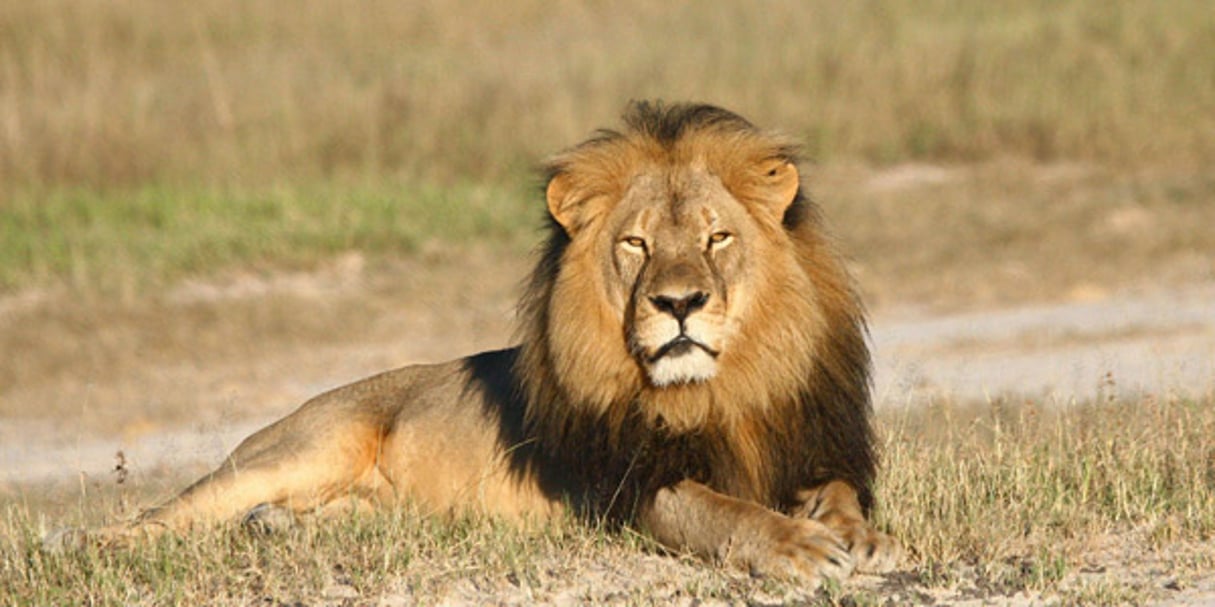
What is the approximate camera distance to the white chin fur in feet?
13.8

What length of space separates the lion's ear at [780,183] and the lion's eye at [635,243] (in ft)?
1.09

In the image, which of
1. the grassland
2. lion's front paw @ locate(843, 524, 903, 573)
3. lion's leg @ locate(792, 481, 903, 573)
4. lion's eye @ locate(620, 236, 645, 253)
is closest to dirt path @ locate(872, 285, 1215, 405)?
lion's leg @ locate(792, 481, 903, 573)

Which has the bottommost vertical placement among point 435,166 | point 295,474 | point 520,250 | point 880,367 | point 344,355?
point 295,474

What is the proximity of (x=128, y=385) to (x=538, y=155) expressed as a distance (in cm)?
446

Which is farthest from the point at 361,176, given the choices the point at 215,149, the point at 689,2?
the point at 689,2

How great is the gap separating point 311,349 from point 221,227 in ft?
5.69

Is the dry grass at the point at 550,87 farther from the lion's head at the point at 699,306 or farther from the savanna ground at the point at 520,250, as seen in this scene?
the lion's head at the point at 699,306

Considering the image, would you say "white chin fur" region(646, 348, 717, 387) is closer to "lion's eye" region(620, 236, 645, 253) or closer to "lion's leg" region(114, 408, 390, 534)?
"lion's eye" region(620, 236, 645, 253)

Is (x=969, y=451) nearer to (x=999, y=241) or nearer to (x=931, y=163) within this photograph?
(x=999, y=241)

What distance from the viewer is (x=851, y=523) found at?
4352 mm

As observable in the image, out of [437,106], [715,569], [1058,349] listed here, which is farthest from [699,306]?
[437,106]

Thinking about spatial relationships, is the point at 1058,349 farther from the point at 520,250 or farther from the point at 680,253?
the point at 680,253

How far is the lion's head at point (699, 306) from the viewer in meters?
4.29

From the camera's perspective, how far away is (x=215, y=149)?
41.3ft
